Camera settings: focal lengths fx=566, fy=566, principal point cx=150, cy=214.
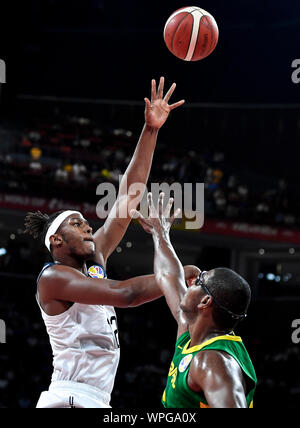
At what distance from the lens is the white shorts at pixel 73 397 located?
3318mm

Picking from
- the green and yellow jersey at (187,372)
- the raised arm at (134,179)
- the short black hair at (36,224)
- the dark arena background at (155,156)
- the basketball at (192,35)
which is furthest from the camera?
the dark arena background at (155,156)

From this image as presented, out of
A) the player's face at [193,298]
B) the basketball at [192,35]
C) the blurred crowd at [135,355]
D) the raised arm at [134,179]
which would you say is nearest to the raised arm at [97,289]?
the player's face at [193,298]

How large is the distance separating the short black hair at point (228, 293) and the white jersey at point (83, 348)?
0.99 m

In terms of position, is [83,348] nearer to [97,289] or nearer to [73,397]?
[73,397]

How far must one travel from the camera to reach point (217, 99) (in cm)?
1848

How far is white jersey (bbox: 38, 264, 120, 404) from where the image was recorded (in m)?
3.40

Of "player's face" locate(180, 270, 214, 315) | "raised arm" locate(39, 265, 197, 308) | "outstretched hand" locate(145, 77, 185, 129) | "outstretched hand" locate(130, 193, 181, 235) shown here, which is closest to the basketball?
"outstretched hand" locate(145, 77, 185, 129)

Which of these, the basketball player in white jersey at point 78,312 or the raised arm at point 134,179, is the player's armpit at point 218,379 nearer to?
the basketball player in white jersey at point 78,312

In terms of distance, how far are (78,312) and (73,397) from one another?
0.49 m

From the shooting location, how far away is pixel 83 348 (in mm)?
3426

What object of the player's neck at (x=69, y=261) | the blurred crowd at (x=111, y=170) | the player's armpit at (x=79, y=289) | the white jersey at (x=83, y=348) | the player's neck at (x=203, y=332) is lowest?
the white jersey at (x=83, y=348)

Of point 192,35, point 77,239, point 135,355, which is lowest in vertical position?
point 135,355

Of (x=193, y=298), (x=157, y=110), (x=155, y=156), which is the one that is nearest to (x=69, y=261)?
(x=193, y=298)

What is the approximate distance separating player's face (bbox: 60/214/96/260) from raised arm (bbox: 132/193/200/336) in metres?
0.49
